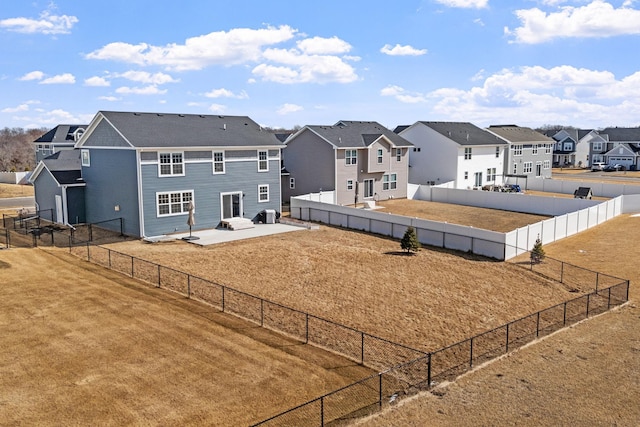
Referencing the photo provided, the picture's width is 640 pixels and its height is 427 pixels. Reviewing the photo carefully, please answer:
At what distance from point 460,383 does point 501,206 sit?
37989 millimetres

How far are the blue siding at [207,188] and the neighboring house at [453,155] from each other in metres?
26.0

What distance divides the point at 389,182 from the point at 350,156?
20.0ft

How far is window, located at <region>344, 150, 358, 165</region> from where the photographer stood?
168ft

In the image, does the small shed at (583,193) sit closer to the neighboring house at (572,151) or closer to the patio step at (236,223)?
the patio step at (236,223)

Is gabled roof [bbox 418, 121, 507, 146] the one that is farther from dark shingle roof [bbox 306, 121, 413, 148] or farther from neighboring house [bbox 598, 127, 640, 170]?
neighboring house [bbox 598, 127, 640, 170]

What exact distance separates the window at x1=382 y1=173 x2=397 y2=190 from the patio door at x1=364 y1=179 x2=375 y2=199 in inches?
65.4

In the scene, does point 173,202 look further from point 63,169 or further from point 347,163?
point 347,163

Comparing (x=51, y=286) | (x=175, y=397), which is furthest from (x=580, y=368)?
(x=51, y=286)

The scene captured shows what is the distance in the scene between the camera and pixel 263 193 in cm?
4175

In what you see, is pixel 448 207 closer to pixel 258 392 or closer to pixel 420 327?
pixel 420 327

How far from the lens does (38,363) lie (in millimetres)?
16391

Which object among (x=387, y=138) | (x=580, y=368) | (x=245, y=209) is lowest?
(x=580, y=368)

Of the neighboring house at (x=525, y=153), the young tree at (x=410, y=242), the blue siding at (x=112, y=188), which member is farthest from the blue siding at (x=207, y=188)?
the neighboring house at (x=525, y=153)

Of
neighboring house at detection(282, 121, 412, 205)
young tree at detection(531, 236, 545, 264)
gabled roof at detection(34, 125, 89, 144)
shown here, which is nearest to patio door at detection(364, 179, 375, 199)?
neighboring house at detection(282, 121, 412, 205)
